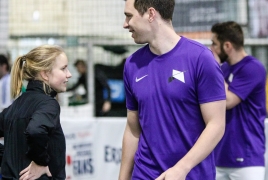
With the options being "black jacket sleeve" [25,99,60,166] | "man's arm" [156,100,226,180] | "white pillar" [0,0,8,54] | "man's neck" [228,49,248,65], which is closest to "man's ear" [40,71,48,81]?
"black jacket sleeve" [25,99,60,166]

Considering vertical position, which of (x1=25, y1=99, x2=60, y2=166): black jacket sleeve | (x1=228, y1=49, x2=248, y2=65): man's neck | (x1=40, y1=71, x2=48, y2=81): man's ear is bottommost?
(x1=25, y1=99, x2=60, y2=166): black jacket sleeve

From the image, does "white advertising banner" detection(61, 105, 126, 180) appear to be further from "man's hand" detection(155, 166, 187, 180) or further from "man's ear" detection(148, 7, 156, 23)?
"man's hand" detection(155, 166, 187, 180)

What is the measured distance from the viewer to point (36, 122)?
3.97 meters

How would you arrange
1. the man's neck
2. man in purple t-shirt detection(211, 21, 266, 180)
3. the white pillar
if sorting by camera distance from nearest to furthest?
man in purple t-shirt detection(211, 21, 266, 180) < the man's neck < the white pillar

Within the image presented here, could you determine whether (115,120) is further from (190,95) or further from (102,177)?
(190,95)

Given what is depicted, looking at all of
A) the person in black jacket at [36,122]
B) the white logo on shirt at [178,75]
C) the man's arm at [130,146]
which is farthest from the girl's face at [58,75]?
the white logo on shirt at [178,75]

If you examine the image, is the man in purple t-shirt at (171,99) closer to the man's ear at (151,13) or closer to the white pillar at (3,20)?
the man's ear at (151,13)

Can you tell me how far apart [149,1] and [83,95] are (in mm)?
5982

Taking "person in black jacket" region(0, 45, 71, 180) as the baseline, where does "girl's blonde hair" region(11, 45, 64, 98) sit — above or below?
above

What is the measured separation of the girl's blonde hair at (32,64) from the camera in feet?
14.2

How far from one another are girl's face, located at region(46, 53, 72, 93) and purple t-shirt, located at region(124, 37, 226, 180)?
544 millimetres

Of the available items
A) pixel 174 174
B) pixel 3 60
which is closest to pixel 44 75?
pixel 174 174

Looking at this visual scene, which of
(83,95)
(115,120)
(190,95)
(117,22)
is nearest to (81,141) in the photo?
(115,120)

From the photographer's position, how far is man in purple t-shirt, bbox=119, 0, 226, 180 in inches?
149
